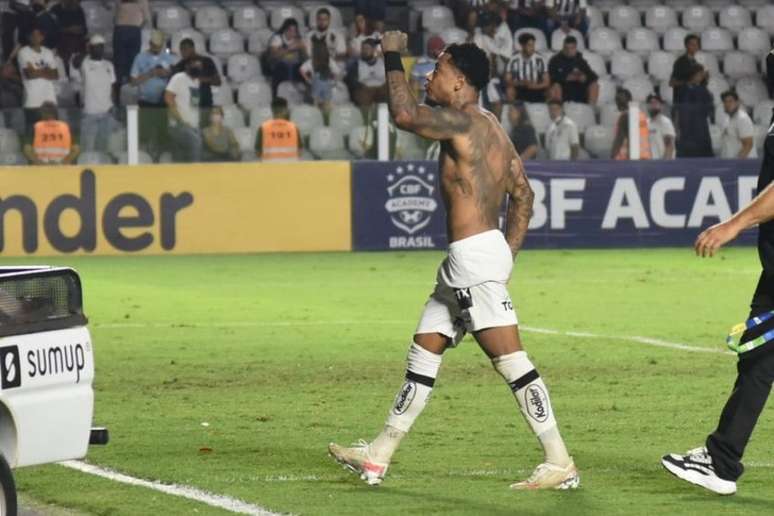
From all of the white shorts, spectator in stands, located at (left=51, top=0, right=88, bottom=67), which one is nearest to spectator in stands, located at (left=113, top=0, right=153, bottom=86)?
spectator in stands, located at (left=51, top=0, right=88, bottom=67)

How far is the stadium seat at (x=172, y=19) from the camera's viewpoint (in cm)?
3156

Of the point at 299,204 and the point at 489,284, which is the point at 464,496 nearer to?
the point at 489,284

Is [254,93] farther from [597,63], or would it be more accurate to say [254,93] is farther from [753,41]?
[753,41]

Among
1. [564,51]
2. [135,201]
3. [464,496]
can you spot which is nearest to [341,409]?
[464,496]

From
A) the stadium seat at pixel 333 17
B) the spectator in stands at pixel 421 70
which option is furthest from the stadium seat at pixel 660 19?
the stadium seat at pixel 333 17

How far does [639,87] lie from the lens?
1212 inches

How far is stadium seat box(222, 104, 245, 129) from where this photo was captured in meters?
25.3

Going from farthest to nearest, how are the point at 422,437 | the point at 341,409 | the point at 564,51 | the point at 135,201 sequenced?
the point at 564,51 < the point at 135,201 < the point at 341,409 < the point at 422,437

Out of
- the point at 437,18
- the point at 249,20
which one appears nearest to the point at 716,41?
the point at 437,18

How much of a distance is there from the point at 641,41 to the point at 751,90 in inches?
110

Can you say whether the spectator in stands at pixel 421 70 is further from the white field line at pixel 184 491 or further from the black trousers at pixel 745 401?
the black trousers at pixel 745 401

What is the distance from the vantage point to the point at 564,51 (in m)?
28.6

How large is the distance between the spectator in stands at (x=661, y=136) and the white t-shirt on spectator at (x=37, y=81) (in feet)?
27.0

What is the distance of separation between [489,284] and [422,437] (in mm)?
1940
